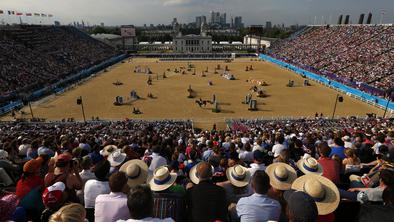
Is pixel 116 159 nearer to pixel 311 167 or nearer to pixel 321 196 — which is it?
pixel 311 167

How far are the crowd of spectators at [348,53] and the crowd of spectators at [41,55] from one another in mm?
58958

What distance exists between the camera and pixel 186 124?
106 feet

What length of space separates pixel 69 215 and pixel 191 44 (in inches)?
4940

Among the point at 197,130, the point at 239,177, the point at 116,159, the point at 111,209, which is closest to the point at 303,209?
the point at 239,177

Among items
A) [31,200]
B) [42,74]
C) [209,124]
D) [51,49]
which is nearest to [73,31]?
[51,49]

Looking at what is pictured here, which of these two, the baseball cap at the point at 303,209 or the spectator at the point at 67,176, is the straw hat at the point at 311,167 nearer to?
the baseball cap at the point at 303,209

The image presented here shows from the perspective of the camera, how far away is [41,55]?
71.2m

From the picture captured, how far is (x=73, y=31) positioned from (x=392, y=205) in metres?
122

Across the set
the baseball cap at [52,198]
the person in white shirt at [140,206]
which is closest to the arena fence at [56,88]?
the baseball cap at [52,198]

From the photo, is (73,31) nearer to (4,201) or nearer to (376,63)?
(376,63)

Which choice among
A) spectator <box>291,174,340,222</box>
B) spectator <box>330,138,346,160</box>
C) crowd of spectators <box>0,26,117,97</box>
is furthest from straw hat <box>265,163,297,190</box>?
crowd of spectators <box>0,26,117,97</box>

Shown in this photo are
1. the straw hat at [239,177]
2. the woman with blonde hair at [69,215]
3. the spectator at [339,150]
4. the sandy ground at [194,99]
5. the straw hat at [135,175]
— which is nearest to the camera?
the woman with blonde hair at [69,215]

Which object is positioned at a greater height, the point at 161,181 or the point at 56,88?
the point at 161,181

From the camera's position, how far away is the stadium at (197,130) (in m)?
5.13
